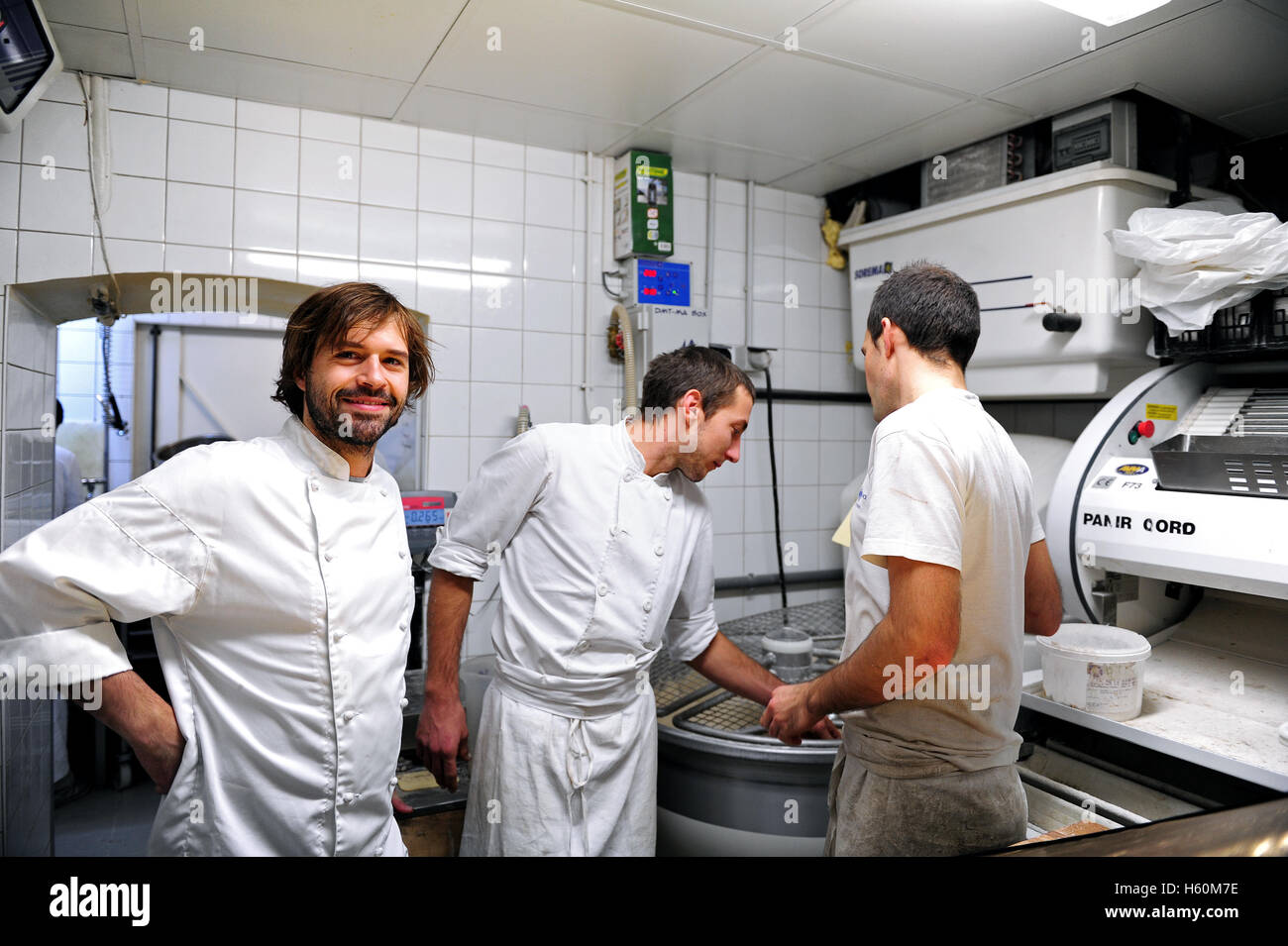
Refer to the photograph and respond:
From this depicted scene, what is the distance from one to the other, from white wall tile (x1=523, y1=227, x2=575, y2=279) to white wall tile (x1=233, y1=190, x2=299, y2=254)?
0.69 metres

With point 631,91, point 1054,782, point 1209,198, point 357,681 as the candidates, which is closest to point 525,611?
point 357,681

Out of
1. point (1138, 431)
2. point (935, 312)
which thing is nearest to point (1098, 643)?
point (1138, 431)

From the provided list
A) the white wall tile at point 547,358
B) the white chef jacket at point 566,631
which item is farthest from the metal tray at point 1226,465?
the white wall tile at point 547,358

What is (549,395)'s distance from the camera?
2.63 meters

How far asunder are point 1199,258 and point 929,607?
1322 millimetres

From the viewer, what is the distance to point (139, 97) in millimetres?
2072

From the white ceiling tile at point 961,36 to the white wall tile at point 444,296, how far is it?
47.0 inches

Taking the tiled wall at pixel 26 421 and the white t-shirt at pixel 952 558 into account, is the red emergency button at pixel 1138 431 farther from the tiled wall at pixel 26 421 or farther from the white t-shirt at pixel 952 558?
the tiled wall at pixel 26 421

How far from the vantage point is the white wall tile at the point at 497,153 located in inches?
97.9

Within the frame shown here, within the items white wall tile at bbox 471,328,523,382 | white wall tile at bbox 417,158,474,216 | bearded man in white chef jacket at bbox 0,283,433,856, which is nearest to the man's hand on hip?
bearded man in white chef jacket at bbox 0,283,433,856

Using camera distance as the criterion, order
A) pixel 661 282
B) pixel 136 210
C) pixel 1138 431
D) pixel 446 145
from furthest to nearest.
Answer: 1. pixel 661 282
2. pixel 446 145
3. pixel 136 210
4. pixel 1138 431

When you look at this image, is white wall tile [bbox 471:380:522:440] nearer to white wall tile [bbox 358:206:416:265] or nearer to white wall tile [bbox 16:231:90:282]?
white wall tile [bbox 358:206:416:265]

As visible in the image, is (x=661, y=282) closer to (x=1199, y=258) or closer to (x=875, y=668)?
(x=1199, y=258)
